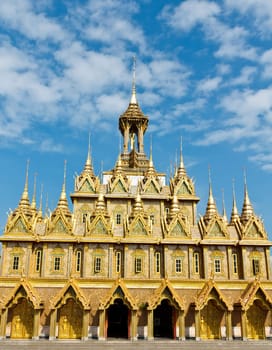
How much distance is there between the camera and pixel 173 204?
4231 cm

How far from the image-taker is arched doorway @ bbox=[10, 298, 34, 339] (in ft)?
112

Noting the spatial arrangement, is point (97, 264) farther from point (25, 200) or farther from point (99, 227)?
point (25, 200)

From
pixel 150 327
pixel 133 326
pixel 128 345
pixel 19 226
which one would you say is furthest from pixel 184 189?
pixel 128 345

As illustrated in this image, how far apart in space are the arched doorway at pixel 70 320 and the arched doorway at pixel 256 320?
15.7m

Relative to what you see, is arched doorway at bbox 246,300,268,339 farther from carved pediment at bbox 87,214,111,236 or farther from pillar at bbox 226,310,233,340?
carved pediment at bbox 87,214,111,236

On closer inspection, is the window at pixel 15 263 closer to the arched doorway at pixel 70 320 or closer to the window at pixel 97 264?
the arched doorway at pixel 70 320

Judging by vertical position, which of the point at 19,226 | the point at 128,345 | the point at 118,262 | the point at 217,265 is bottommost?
the point at 128,345

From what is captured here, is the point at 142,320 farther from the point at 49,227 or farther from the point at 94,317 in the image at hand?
the point at 49,227

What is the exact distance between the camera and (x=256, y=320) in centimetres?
3603

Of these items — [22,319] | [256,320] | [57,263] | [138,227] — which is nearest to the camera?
[22,319]

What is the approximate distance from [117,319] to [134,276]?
4.64 m

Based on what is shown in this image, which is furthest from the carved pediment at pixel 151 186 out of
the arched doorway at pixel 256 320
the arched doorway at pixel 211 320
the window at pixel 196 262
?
the arched doorway at pixel 256 320

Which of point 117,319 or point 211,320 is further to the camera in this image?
point 117,319

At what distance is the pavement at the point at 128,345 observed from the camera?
30.7 metres
